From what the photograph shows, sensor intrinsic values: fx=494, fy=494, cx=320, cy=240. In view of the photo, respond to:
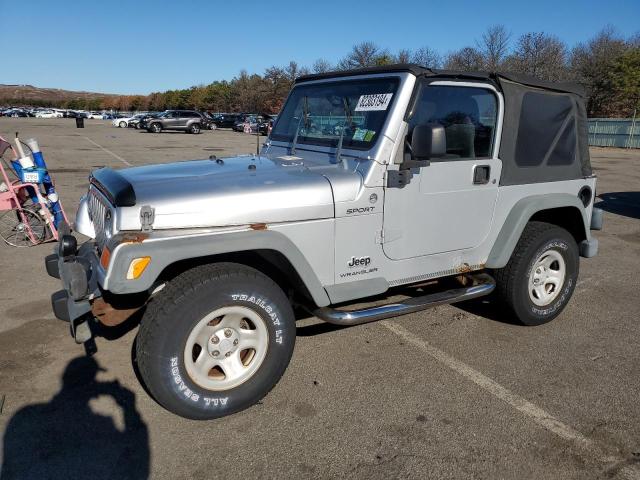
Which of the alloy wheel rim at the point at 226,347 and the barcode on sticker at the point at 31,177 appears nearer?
the alloy wheel rim at the point at 226,347

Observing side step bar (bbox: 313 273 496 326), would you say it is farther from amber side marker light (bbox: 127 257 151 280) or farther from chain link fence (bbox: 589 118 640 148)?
chain link fence (bbox: 589 118 640 148)

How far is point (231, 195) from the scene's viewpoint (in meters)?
2.90

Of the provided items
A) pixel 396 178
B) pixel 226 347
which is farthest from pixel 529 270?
pixel 226 347

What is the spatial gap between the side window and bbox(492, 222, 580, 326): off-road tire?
865 mm

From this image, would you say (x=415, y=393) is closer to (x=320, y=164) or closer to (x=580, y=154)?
(x=320, y=164)

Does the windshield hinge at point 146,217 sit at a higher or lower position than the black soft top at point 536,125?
lower

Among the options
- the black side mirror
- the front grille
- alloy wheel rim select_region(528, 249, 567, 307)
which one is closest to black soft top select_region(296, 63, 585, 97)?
the black side mirror

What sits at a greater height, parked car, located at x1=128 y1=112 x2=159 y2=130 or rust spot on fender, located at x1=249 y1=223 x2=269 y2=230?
parked car, located at x1=128 y1=112 x2=159 y2=130

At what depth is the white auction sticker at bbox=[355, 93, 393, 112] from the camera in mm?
3400

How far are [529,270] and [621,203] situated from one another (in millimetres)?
8563

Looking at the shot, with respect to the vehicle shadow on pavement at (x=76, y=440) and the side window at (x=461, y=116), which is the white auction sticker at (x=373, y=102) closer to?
the side window at (x=461, y=116)

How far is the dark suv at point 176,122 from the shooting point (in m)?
36.1

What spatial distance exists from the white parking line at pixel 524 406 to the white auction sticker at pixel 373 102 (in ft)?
6.20

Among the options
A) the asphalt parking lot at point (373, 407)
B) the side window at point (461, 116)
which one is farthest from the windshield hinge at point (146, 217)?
the side window at point (461, 116)
